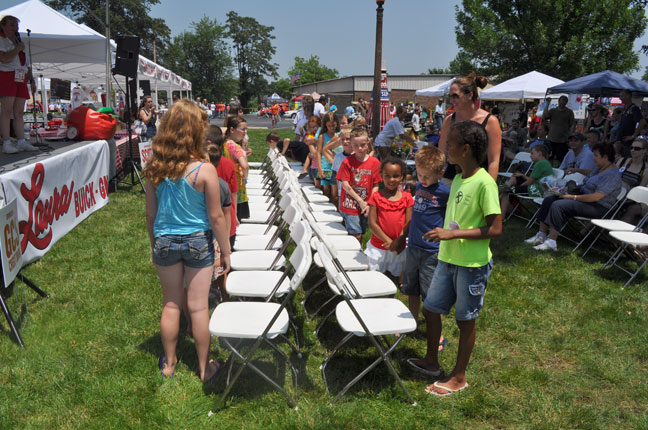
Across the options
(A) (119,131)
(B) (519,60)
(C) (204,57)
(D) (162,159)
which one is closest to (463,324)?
(D) (162,159)

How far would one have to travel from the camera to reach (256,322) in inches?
111

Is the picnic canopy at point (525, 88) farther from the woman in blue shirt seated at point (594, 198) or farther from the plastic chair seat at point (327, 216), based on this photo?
the plastic chair seat at point (327, 216)

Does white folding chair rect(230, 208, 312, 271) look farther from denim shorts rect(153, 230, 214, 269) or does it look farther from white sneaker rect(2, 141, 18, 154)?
white sneaker rect(2, 141, 18, 154)

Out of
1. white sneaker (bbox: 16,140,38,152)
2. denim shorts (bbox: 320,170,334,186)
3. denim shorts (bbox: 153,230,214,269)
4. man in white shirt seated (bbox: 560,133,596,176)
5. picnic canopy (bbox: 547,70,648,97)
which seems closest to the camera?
denim shorts (bbox: 153,230,214,269)

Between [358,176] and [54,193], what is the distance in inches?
142

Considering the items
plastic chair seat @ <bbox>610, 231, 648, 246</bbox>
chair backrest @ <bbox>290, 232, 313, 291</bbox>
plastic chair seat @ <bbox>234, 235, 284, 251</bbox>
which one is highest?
chair backrest @ <bbox>290, 232, 313, 291</bbox>

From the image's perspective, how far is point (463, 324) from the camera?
284cm

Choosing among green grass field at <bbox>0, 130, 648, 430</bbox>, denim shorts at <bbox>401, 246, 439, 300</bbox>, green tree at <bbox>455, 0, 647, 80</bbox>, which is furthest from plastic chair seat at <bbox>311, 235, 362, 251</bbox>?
green tree at <bbox>455, 0, 647, 80</bbox>

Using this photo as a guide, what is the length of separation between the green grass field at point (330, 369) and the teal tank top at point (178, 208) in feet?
3.39

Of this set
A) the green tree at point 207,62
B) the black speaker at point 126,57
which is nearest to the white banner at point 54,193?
the black speaker at point 126,57

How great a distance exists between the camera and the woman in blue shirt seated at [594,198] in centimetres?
575

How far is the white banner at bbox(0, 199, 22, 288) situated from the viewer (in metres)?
3.39

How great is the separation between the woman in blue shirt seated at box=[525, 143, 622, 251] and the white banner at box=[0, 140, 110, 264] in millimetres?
A: 5801

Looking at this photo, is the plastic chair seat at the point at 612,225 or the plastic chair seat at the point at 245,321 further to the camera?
the plastic chair seat at the point at 612,225
